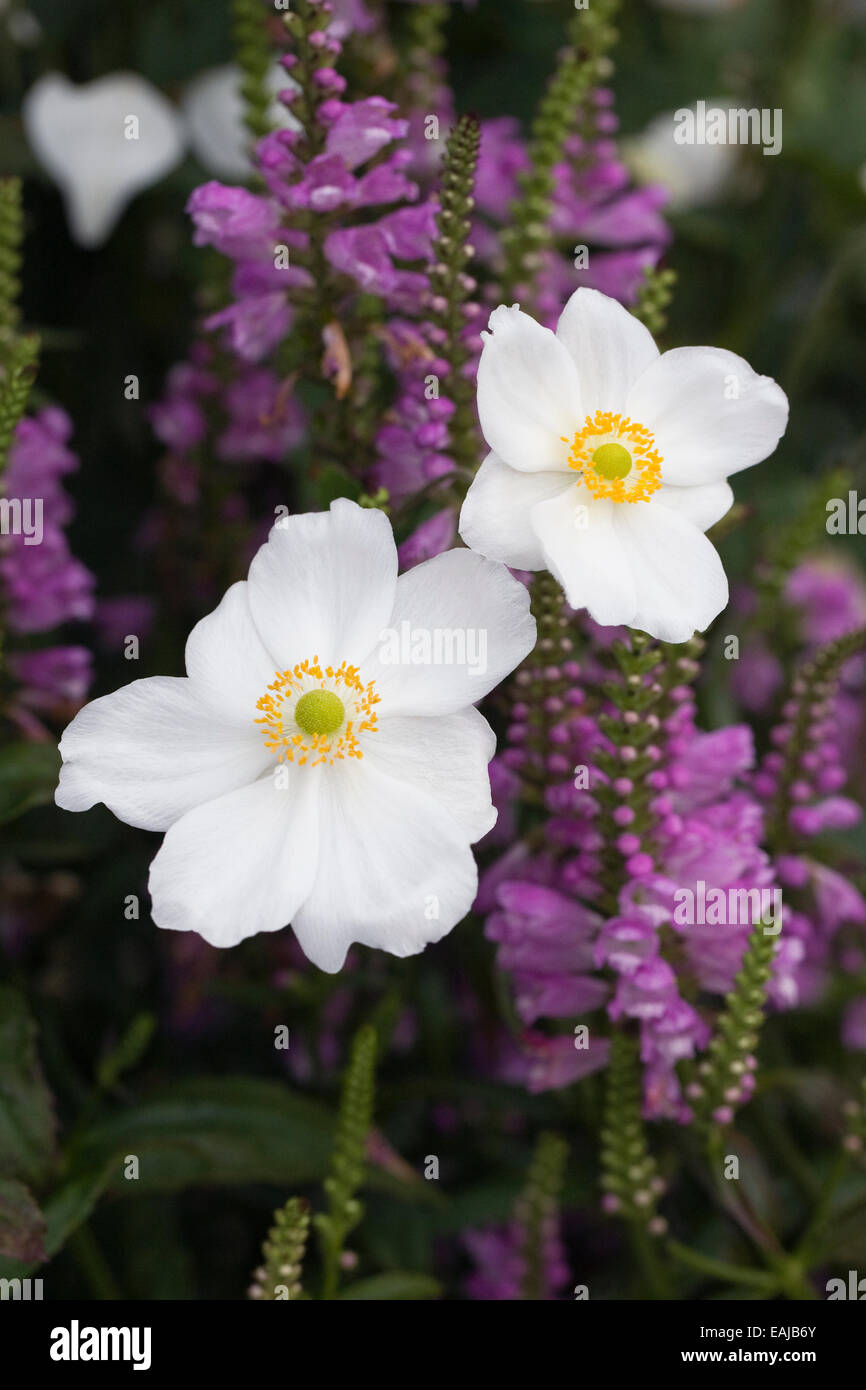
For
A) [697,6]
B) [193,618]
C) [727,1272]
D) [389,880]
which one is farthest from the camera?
[697,6]

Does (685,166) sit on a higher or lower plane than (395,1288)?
higher

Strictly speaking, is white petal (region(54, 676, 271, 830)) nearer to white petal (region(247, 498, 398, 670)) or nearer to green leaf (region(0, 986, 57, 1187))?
white petal (region(247, 498, 398, 670))

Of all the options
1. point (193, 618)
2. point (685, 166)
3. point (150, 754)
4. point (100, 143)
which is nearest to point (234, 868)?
point (150, 754)

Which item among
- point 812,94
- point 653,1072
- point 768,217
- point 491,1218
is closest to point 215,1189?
point 491,1218

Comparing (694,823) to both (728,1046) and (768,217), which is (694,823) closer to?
(728,1046)

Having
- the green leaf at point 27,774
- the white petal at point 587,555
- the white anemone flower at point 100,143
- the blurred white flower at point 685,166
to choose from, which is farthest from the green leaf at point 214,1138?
the blurred white flower at point 685,166

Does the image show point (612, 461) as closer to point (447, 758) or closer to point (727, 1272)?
point (447, 758)

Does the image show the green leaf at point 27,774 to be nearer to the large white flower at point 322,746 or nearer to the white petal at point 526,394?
the large white flower at point 322,746
